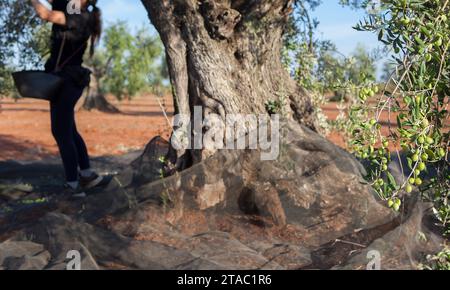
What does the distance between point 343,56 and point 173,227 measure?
3036 mm

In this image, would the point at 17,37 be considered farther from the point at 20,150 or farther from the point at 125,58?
the point at 125,58

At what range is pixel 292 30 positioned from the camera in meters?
7.39

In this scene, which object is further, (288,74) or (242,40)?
(288,74)

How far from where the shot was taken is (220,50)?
5824 mm

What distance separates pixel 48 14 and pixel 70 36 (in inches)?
11.7

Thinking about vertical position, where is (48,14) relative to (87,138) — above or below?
above

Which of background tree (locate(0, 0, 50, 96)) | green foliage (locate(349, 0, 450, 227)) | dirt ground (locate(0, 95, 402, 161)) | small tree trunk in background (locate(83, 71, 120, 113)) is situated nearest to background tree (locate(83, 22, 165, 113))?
small tree trunk in background (locate(83, 71, 120, 113))

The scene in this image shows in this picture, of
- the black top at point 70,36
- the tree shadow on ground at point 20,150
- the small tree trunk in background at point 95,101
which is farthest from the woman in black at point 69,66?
the small tree trunk in background at point 95,101

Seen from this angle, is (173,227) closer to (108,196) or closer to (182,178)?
(182,178)

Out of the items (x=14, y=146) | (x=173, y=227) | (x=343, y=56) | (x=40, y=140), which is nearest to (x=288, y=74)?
(x=343, y=56)

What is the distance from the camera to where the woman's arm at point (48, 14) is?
6004mm

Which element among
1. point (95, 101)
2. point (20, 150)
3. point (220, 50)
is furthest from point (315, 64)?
point (95, 101)

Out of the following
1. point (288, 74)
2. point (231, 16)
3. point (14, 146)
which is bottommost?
point (14, 146)

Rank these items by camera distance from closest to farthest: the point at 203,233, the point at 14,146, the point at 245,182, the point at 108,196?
the point at 203,233 < the point at 245,182 < the point at 108,196 < the point at 14,146
